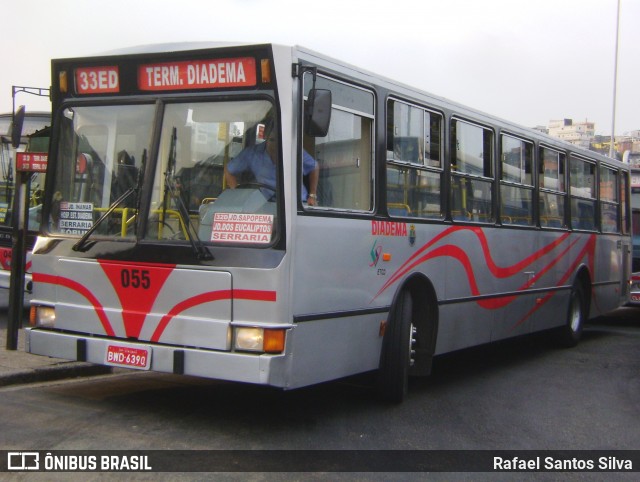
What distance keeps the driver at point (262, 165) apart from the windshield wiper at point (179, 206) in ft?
1.33

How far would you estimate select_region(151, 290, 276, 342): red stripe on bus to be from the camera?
20.4 feet

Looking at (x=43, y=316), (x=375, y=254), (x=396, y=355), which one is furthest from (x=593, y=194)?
(x=43, y=316)

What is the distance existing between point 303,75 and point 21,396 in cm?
359

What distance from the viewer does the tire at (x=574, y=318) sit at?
12.7 meters

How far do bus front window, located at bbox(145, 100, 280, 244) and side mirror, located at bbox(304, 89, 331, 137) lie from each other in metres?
0.27

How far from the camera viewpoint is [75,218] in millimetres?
7105

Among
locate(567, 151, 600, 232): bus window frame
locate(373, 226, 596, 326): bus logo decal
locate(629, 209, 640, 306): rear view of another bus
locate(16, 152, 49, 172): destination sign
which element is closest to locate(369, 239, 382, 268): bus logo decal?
locate(373, 226, 596, 326): bus logo decal

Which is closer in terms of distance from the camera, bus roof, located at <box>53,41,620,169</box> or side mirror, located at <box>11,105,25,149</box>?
bus roof, located at <box>53,41,620,169</box>

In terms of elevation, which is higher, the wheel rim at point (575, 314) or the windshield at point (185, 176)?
the windshield at point (185, 176)

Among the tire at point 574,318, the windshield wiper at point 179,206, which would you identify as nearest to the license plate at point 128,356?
the windshield wiper at point 179,206

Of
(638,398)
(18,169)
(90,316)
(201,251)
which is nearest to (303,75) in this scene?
(201,251)

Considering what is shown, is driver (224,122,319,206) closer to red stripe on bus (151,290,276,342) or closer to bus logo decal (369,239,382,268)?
red stripe on bus (151,290,276,342)

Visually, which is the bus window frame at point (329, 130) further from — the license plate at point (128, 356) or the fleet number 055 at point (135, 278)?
the license plate at point (128, 356)

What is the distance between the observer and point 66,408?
6930 millimetres
